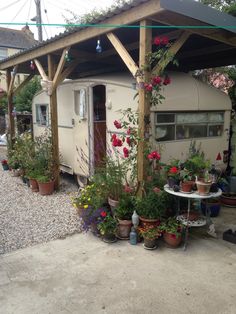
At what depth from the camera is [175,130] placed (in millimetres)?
5254

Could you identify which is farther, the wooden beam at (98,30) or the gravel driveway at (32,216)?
the gravel driveway at (32,216)

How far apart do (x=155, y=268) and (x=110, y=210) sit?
1237mm

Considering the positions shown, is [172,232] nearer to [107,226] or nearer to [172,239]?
[172,239]

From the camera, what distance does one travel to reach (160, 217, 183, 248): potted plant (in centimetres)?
371

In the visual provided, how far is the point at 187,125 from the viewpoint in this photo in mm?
5473

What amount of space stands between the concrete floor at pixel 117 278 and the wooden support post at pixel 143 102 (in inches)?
40.0

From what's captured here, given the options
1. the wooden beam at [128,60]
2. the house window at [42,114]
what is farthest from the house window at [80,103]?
the wooden beam at [128,60]

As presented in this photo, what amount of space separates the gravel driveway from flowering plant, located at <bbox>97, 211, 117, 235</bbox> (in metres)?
0.62

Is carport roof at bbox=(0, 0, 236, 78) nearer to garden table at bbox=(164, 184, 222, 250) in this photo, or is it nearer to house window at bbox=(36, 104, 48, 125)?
house window at bbox=(36, 104, 48, 125)

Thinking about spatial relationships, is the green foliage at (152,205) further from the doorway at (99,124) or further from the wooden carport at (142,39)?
the doorway at (99,124)

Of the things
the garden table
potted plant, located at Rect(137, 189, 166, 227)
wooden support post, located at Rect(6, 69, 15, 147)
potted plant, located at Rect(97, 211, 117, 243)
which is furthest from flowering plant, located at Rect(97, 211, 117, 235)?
wooden support post, located at Rect(6, 69, 15, 147)

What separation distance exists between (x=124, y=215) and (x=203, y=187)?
1166mm

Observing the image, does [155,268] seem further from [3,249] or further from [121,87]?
[121,87]

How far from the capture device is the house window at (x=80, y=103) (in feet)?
19.5
